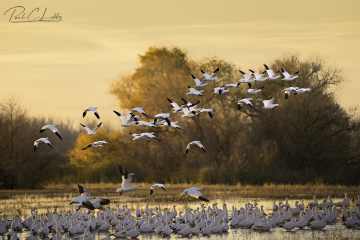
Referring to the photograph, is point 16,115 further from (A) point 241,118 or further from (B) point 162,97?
(A) point 241,118

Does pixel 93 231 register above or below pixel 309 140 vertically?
below

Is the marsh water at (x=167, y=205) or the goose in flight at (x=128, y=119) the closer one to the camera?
the marsh water at (x=167, y=205)

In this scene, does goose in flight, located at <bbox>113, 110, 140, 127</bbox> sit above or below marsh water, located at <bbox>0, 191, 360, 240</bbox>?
above

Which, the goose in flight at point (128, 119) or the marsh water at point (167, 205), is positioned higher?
the goose in flight at point (128, 119)

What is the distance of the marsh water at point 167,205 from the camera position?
46.9ft

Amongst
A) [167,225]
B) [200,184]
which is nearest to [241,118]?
[200,184]

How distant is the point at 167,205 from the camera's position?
2109cm

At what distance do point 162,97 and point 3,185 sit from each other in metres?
13.4

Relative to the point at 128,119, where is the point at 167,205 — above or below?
below

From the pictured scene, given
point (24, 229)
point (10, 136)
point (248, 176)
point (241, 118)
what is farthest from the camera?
point (241, 118)

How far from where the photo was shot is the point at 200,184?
29.8 m

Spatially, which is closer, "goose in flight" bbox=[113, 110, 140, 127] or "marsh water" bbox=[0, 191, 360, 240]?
"marsh water" bbox=[0, 191, 360, 240]

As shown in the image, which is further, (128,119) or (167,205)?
(167,205)

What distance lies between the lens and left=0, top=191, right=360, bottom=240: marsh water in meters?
14.3
